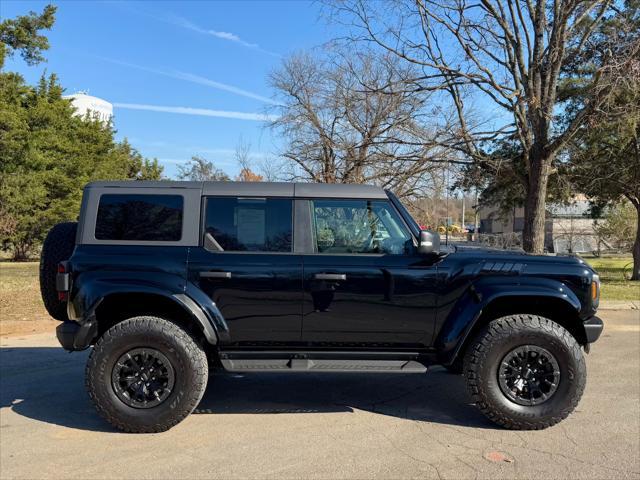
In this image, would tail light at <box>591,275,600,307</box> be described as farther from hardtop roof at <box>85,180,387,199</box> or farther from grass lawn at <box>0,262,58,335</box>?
grass lawn at <box>0,262,58,335</box>

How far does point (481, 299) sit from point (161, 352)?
261cm

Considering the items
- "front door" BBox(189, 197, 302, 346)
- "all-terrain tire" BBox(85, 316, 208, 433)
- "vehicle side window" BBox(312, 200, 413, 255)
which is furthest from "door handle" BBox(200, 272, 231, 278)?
"vehicle side window" BBox(312, 200, 413, 255)

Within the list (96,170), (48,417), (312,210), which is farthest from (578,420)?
(96,170)

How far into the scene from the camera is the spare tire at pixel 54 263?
14.8ft

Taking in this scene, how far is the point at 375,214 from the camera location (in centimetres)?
443

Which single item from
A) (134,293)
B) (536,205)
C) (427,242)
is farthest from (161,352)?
(536,205)

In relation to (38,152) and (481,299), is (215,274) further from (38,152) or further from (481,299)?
(38,152)

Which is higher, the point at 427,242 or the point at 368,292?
the point at 427,242

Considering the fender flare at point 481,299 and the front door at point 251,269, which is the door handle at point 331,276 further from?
the fender flare at point 481,299

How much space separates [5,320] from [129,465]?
671 centimetres

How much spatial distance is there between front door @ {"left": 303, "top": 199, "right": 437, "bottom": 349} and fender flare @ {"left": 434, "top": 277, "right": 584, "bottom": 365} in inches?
6.4

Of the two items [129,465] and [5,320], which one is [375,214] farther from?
[5,320]

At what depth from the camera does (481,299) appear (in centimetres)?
418

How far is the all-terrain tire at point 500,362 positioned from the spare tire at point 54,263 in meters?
3.55
